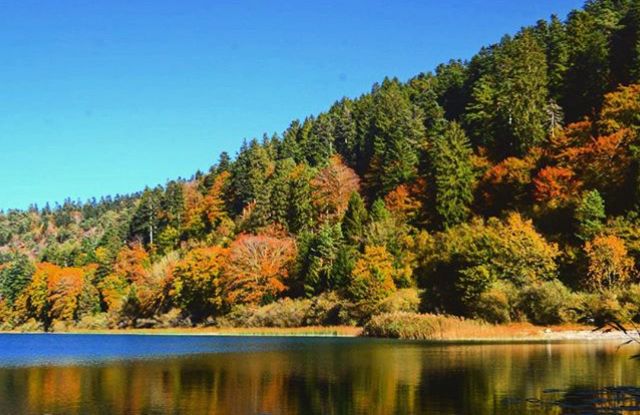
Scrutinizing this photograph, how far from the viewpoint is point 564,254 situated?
7112cm

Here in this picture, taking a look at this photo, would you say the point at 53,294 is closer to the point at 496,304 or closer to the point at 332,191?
the point at 332,191

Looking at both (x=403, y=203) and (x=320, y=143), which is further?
(x=320, y=143)

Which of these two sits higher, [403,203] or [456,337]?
[403,203]

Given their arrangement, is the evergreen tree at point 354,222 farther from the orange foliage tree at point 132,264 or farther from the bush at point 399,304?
the orange foliage tree at point 132,264

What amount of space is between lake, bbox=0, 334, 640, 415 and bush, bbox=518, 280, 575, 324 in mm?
14802

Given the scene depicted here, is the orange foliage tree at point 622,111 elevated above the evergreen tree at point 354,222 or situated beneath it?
elevated above

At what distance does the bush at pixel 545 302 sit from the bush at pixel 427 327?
446 cm

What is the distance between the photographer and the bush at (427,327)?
61.5 metres

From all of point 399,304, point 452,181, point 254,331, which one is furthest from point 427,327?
point 452,181

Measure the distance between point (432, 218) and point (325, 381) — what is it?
207ft

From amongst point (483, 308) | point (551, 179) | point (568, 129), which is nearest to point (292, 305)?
point (483, 308)

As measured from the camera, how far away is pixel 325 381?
100 ft

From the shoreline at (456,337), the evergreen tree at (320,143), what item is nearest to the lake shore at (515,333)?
the shoreline at (456,337)

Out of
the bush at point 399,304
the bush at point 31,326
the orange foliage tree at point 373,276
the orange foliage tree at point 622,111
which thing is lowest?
the bush at point 31,326
